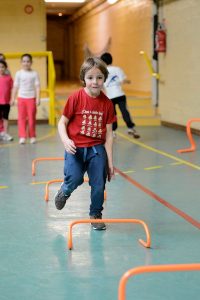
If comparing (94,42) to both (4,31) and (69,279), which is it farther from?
(69,279)

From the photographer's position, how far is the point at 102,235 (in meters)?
4.69

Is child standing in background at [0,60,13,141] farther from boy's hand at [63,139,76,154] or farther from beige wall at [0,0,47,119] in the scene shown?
boy's hand at [63,139,76,154]

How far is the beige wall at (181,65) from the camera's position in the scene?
472 inches

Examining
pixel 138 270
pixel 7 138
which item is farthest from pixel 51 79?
pixel 138 270

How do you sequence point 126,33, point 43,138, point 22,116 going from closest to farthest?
point 22,116, point 43,138, point 126,33

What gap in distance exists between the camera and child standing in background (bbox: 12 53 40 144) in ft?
32.8

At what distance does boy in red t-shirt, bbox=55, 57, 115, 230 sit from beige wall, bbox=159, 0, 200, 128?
736 centimetres

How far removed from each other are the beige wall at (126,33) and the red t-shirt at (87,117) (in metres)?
11.1

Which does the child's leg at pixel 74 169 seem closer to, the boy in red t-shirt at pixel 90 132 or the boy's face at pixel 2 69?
the boy in red t-shirt at pixel 90 132

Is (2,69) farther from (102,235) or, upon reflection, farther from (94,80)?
(102,235)

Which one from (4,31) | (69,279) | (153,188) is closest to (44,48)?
(4,31)

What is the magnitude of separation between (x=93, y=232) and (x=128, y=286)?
1.27 metres

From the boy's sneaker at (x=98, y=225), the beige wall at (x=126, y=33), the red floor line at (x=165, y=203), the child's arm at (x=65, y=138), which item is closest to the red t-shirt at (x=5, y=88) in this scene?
the red floor line at (x=165, y=203)

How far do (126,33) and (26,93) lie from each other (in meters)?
9.27
